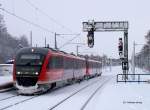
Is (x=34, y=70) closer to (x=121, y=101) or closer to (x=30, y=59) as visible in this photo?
(x=30, y=59)

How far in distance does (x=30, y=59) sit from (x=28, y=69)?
0.79 meters

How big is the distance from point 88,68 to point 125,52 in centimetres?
640

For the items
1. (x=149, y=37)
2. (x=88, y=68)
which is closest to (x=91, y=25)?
(x=88, y=68)

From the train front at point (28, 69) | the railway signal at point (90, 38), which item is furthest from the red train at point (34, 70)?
the railway signal at point (90, 38)

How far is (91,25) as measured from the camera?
49.5 meters

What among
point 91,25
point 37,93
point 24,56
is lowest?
point 37,93

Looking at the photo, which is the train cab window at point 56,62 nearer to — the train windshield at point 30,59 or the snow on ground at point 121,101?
the train windshield at point 30,59

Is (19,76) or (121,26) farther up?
(121,26)

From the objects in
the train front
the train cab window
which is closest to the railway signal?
the train cab window

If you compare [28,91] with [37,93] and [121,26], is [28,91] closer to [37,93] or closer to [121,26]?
[37,93]

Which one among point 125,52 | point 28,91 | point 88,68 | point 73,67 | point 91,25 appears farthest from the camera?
point 88,68

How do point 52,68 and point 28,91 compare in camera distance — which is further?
point 52,68

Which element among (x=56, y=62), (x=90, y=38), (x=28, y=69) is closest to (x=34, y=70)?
(x=28, y=69)

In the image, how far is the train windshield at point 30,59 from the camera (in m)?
27.9
